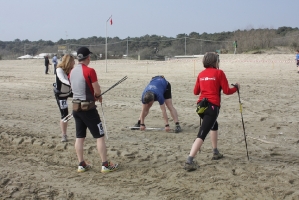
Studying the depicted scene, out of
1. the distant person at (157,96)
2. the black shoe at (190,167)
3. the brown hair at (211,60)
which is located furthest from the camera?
the distant person at (157,96)

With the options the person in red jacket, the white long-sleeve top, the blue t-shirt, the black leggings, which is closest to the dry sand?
the person in red jacket

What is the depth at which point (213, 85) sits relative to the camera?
18.7 feet

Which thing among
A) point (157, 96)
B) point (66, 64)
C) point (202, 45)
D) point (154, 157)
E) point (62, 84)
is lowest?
point (154, 157)

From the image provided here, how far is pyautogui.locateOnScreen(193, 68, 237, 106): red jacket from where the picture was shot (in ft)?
18.5

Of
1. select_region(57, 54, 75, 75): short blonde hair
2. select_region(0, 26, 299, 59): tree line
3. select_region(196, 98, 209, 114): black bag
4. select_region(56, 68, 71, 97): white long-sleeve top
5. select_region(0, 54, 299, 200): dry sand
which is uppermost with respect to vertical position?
select_region(0, 26, 299, 59): tree line

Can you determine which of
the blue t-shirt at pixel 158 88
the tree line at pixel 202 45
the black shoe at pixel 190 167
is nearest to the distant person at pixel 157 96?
the blue t-shirt at pixel 158 88

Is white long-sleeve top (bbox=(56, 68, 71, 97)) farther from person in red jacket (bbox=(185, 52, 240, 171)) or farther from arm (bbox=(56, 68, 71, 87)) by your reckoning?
person in red jacket (bbox=(185, 52, 240, 171))

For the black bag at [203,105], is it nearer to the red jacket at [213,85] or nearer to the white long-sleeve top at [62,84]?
the red jacket at [213,85]

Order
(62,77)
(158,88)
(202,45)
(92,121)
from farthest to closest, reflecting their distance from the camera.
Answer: (202,45), (158,88), (62,77), (92,121)

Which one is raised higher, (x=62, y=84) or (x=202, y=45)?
(x=202, y=45)

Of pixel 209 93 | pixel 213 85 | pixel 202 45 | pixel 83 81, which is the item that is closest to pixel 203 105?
pixel 209 93

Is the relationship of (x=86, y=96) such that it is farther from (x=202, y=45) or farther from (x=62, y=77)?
(x=202, y=45)

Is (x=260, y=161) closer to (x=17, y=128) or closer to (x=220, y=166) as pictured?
(x=220, y=166)

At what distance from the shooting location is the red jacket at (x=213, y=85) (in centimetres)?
564
